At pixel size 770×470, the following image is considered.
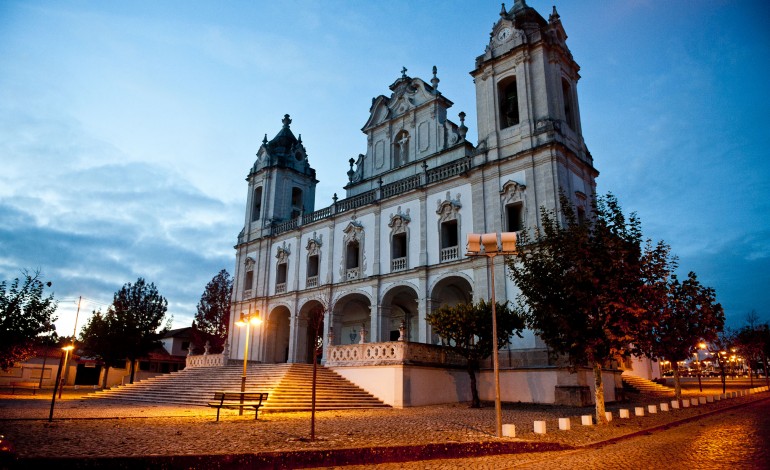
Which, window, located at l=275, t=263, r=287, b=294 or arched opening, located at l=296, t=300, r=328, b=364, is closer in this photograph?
arched opening, located at l=296, t=300, r=328, b=364

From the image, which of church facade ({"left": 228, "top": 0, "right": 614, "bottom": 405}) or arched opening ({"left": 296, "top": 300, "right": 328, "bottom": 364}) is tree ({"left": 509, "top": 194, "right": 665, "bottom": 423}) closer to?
church facade ({"left": 228, "top": 0, "right": 614, "bottom": 405})

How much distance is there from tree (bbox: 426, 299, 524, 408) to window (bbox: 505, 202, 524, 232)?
18.2ft

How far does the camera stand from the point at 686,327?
2155 centimetres

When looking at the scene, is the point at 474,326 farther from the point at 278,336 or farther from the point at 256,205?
the point at 256,205

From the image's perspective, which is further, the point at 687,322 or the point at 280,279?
the point at 280,279

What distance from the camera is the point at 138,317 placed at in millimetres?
37375

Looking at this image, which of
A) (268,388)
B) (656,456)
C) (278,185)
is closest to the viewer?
(656,456)

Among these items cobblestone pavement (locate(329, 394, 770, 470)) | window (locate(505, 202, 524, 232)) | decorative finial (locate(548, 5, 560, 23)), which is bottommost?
cobblestone pavement (locate(329, 394, 770, 470))

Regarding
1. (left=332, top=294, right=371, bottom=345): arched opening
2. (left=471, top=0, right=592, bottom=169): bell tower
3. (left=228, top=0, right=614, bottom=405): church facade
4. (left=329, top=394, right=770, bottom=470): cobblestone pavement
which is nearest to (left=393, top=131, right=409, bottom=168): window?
(left=228, top=0, right=614, bottom=405): church facade

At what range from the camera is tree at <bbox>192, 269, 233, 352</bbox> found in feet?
136

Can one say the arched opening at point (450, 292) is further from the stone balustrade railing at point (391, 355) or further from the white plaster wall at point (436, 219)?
the stone balustrade railing at point (391, 355)

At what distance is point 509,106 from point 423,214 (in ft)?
23.1

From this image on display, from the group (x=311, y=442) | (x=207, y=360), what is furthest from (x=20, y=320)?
(x=311, y=442)

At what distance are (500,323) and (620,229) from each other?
557cm
